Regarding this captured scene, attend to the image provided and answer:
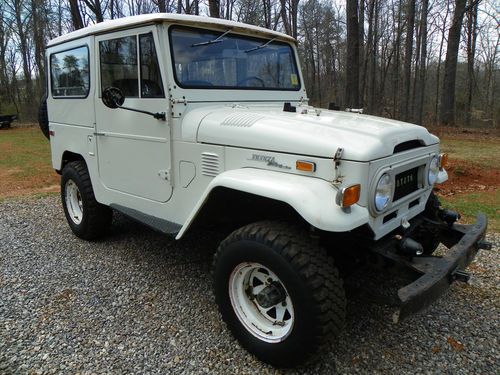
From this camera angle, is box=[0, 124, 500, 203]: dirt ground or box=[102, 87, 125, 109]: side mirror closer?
box=[102, 87, 125, 109]: side mirror

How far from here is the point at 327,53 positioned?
2870 centimetres

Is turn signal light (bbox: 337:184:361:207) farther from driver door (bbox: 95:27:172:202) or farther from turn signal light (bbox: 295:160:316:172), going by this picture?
driver door (bbox: 95:27:172:202)

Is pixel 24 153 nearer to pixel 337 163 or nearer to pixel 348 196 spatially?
pixel 337 163

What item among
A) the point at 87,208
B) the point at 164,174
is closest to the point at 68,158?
the point at 87,208

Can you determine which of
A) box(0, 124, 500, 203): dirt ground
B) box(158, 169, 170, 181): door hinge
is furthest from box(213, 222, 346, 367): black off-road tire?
box(0, 124, 500, 203): dirt ground

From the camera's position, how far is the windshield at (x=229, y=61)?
3.27 metres

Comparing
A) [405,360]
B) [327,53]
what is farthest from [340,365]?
[327,53]

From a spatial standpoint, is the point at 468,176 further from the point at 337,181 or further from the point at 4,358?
the point at 4,358

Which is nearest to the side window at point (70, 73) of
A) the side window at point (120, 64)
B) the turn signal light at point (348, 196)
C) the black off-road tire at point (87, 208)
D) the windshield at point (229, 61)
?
the side window at point (120, 64)

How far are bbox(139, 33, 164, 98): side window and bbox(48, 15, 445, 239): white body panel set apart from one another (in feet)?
0.20

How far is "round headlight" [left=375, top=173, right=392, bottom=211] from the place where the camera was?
2.43 m

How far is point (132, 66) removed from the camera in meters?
3.49

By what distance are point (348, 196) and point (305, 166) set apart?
1.21ft

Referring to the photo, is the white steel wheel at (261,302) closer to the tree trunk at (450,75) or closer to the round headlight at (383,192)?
the round headlight at (383,192)
